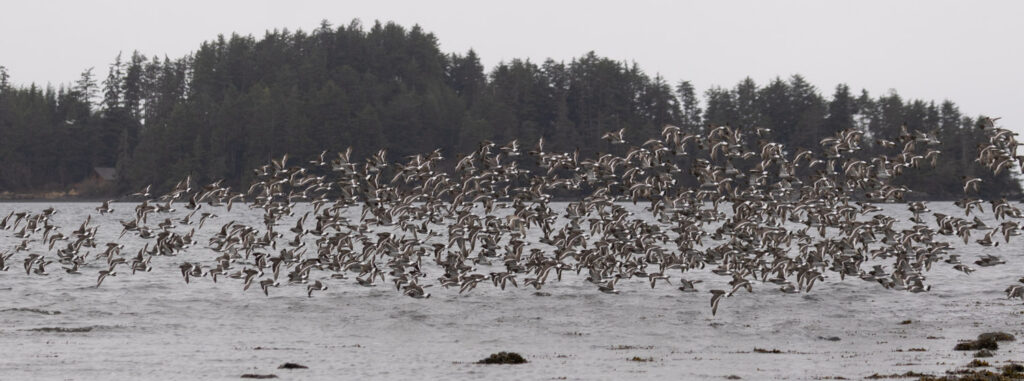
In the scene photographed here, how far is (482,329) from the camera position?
133 ft

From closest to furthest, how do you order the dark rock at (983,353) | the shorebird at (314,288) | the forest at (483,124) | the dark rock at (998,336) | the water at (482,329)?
the water at (482,329) < the dark rock at (983,353) < the dark rock at (998,336) < the shorebird at (314,288) < the forest at (483,124)

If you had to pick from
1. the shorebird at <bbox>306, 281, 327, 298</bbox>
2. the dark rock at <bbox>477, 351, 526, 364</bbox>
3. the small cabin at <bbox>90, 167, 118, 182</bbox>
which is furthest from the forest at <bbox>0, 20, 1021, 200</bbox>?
the dark rock at <bbox>477, 351, 526, 364</bbox>

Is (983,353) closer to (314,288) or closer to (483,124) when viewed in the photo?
(314,288)

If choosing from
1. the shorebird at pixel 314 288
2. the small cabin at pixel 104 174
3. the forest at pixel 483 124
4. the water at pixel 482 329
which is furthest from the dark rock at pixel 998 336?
the small cabin at pixel 104 174

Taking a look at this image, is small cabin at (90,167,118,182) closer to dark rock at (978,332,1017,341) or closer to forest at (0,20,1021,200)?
forest at (0,20,1021,200)

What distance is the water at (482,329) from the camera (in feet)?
99.2

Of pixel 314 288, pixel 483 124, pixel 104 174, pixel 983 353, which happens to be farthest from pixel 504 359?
pixel 104 174

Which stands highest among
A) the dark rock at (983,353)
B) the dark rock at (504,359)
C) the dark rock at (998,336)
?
the dark rock at (998,336)

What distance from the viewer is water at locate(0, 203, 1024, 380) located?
1190 inches

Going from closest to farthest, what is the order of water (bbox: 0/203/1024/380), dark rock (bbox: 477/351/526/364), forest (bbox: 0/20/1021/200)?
1. water (bbox: 0/203/1024/380)
2. dark rock (bbox: 477/351/526/364)
3. forest (bbox: 0/20/1021/200)

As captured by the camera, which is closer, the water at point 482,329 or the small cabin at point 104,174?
the water at point 482,329

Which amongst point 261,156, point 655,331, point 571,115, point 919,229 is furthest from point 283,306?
point 571,115

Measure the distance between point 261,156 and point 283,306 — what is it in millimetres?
137834

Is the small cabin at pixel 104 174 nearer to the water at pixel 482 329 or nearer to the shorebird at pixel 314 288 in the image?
the water at pixel 482 329
